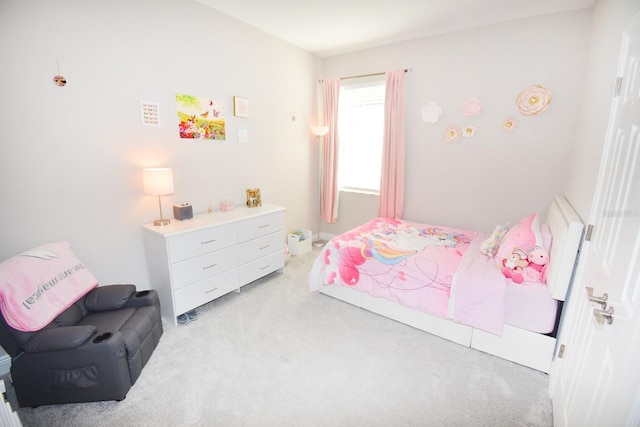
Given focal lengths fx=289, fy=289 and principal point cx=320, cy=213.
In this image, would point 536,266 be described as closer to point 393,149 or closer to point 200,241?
point 393,149

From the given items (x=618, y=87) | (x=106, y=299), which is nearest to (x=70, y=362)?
(x=106, y=299)

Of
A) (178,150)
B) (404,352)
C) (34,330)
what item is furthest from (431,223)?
(34,330)

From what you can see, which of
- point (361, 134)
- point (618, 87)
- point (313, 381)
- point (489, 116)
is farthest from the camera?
point (361, 134)

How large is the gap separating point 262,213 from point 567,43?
332cm

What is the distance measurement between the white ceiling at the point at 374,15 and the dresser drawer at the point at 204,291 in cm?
255

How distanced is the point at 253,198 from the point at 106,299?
1.70 m

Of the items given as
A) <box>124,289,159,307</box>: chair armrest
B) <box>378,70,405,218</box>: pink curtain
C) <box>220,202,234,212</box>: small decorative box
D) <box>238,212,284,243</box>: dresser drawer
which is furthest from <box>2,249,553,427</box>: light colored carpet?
<box>378,70,405,218</box>: pink curtain

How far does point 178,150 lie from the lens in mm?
2744

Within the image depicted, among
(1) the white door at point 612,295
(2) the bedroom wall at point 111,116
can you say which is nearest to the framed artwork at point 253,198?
(2) the bedroom wall at point 111,116

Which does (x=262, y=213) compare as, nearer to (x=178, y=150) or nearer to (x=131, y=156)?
(x=178, y=150)

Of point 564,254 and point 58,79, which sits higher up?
point 58,79

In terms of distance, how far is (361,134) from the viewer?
Answer: 4.08m

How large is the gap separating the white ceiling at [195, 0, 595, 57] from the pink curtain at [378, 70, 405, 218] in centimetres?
54

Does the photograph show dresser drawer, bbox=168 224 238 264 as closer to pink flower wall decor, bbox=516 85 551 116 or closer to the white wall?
the white wall
